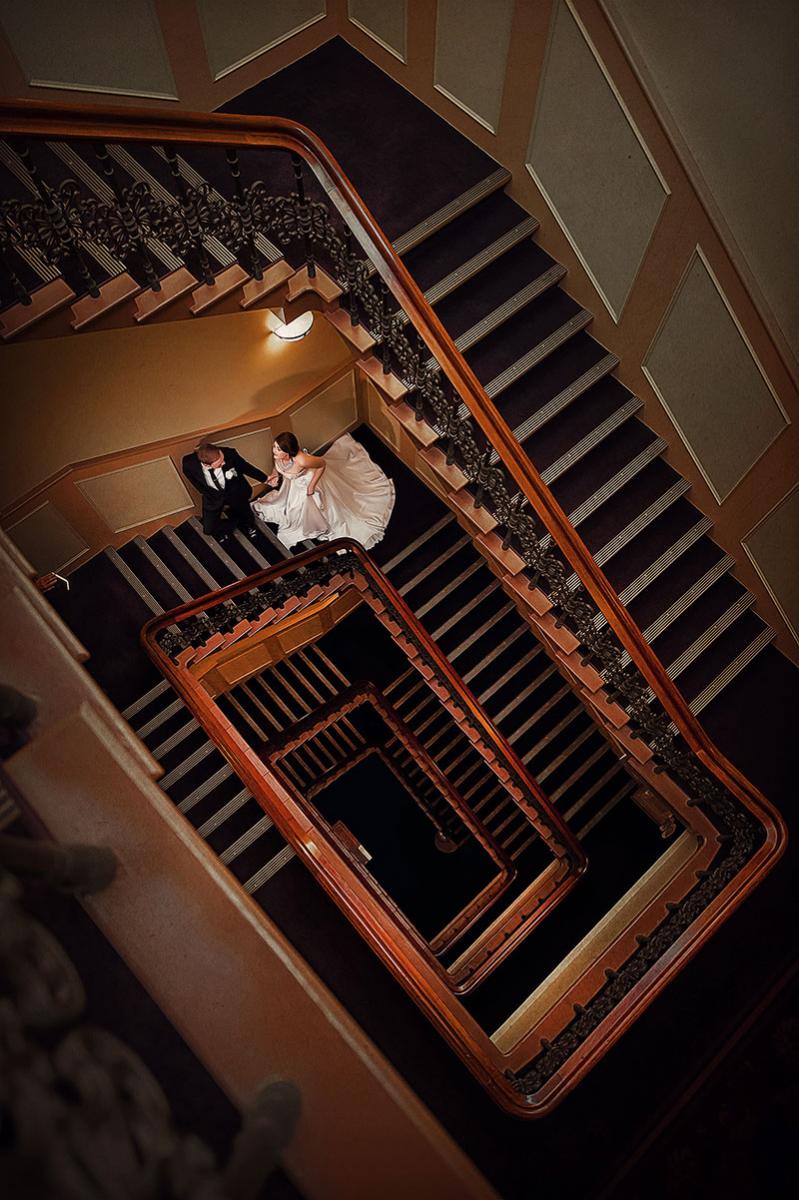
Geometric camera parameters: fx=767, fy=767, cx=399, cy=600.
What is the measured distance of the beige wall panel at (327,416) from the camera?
7559 millimetres

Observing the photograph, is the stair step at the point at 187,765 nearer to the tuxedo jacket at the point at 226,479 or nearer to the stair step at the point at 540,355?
the tuxedo jacket at the point at 226,479

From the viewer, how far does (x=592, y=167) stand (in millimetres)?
5668

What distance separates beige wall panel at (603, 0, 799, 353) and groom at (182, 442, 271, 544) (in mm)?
4006

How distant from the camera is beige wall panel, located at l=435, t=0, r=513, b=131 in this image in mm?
5500

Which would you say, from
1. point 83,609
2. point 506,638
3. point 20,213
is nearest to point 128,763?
point 20,213

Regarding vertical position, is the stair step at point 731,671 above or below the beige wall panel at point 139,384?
below

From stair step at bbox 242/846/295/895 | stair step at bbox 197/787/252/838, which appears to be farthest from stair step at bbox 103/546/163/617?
stair step at bbox 242/846/295/895

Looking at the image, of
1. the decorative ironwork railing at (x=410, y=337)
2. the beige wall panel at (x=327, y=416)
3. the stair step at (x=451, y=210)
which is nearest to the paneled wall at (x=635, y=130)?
the stair step at (x=451, y=210)

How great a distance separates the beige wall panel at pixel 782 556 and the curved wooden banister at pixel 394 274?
6.88 feet

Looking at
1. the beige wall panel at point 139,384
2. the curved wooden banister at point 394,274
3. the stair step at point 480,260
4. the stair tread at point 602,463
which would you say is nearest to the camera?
the curved wooden banister at point 394,274

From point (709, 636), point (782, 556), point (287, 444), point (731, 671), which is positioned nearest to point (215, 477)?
point (287, 444)

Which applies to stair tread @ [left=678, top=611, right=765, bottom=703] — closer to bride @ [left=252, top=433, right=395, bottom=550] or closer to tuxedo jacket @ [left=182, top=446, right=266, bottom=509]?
bride @ [left=252, top=433, right=395, bottom=550]

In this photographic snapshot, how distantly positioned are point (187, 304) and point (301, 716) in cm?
557

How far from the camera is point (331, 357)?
7332 millimetres
